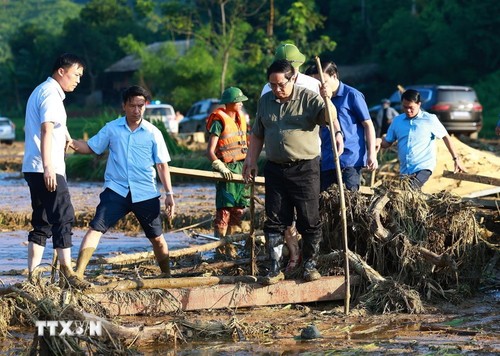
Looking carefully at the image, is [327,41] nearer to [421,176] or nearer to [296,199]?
[421,176]

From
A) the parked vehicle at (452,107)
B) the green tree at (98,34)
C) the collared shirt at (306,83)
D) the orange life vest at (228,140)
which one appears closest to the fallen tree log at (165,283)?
the collared shirt at (306,83)

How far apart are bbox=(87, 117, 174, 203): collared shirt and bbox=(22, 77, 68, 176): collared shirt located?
0.99 ft

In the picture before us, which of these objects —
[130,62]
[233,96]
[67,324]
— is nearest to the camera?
[67,324]

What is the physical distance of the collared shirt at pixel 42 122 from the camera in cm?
784

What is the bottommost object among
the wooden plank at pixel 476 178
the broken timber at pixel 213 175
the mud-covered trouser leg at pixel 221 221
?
the mud-covered trouser leg at pixel 221 221

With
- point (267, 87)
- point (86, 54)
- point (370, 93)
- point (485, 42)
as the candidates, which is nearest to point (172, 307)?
point (267, 87)

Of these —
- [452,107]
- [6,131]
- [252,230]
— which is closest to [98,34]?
[6,131]

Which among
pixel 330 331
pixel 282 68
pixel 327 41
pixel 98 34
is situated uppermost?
pixel 98 34

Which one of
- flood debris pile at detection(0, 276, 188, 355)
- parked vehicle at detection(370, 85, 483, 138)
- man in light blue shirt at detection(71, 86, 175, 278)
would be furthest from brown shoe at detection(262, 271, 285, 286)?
parked vehicle at detection(370, 85, 483, 138)

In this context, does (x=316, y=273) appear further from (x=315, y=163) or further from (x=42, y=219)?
(x=42, y=219)

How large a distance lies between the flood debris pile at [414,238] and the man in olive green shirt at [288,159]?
537 millimetres

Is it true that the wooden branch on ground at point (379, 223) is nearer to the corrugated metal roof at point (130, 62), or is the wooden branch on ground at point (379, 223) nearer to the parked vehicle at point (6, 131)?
the parked vehicle at point (6, 131)

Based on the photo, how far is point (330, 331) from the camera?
7141 mm

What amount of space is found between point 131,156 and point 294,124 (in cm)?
129
